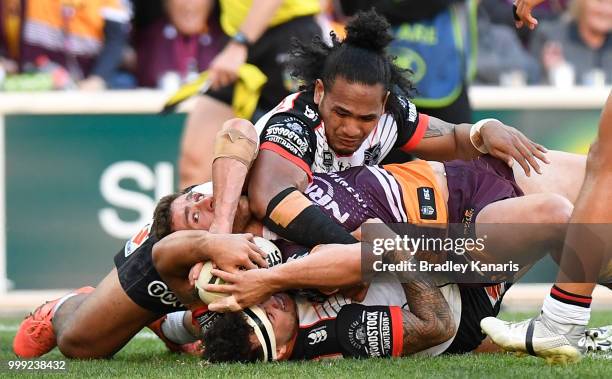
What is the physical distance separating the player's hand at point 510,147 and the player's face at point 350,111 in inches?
20.0

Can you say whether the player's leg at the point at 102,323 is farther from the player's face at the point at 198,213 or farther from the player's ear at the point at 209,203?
the player's ear at the point at 209,203

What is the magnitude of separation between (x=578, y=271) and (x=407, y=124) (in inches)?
62.3

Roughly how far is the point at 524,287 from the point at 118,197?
277cm

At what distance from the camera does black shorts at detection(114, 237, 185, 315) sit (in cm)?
530

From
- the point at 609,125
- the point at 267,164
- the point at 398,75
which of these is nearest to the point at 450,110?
the point at 398,75

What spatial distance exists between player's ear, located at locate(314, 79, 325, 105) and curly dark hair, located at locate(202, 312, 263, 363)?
3.99ft

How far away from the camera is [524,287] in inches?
341

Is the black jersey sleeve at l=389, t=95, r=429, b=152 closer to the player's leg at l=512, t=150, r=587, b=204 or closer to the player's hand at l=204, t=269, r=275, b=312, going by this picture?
the player's leg at l=512, t=150, r=587, b=204

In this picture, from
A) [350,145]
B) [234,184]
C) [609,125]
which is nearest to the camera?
[609,125]

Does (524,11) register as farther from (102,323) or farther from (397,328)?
(102,323)

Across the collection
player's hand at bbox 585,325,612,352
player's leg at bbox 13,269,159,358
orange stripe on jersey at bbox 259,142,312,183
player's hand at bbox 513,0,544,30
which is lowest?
player's leg at bbox 13,269,159,358

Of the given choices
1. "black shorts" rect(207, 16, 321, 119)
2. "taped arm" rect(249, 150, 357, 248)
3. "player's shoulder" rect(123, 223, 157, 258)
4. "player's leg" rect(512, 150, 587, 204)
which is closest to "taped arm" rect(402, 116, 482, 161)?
"player's leg" rect(512, 150, 587, 204)

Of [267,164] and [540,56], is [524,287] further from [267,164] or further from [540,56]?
[267,164]

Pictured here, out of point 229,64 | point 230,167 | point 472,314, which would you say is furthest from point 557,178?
point 229,64
